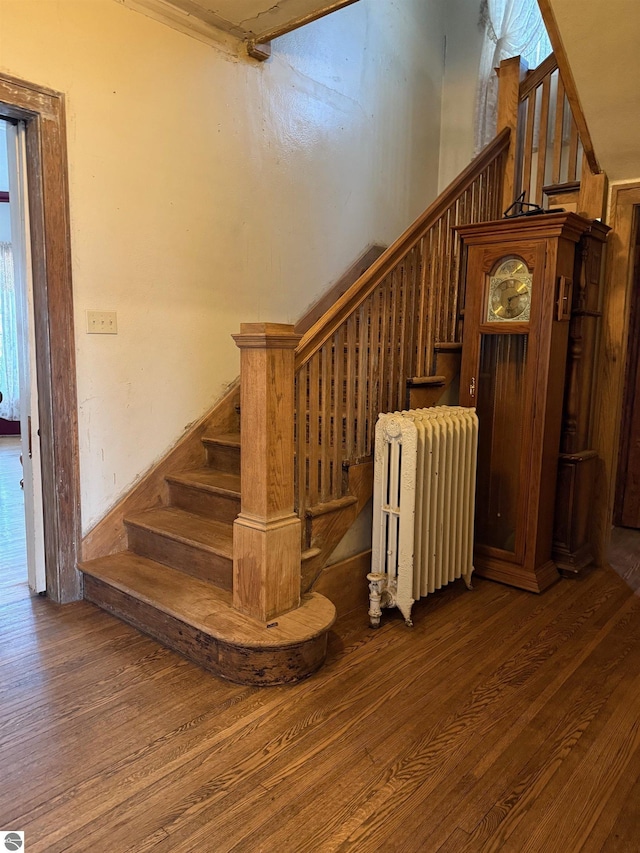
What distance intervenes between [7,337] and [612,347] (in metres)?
7.26

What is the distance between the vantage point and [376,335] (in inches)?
103

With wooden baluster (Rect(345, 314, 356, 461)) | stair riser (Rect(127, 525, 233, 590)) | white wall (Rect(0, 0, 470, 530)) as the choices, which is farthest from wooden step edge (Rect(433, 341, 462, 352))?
stair riser (Rect(127, 525, 233, 590))

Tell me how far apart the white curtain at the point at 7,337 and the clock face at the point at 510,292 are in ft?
21.8

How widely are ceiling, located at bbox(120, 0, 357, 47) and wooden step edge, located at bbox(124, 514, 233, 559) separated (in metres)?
2.36

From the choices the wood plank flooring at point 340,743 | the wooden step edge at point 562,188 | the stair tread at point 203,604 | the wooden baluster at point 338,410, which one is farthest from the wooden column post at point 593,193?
the stair tread at point 203,604

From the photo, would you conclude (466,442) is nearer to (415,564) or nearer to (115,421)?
(415,564)

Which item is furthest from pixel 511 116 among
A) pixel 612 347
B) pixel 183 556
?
pixel 183 556

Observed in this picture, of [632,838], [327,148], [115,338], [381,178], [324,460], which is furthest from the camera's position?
[381,178]

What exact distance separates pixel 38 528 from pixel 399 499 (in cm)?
163

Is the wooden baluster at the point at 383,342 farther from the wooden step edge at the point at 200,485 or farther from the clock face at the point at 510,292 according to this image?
the wooden step edge at the point at 200,485

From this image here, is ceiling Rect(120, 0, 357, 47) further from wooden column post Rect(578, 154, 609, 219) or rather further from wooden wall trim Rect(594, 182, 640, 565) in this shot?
wooden wall trim Rect(594, 182, 640, 565)

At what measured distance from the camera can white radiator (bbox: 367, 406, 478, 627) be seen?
2410 mm

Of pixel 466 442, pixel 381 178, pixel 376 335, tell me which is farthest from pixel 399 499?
pixel 381 178

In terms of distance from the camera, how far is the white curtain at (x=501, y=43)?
13.7ft
